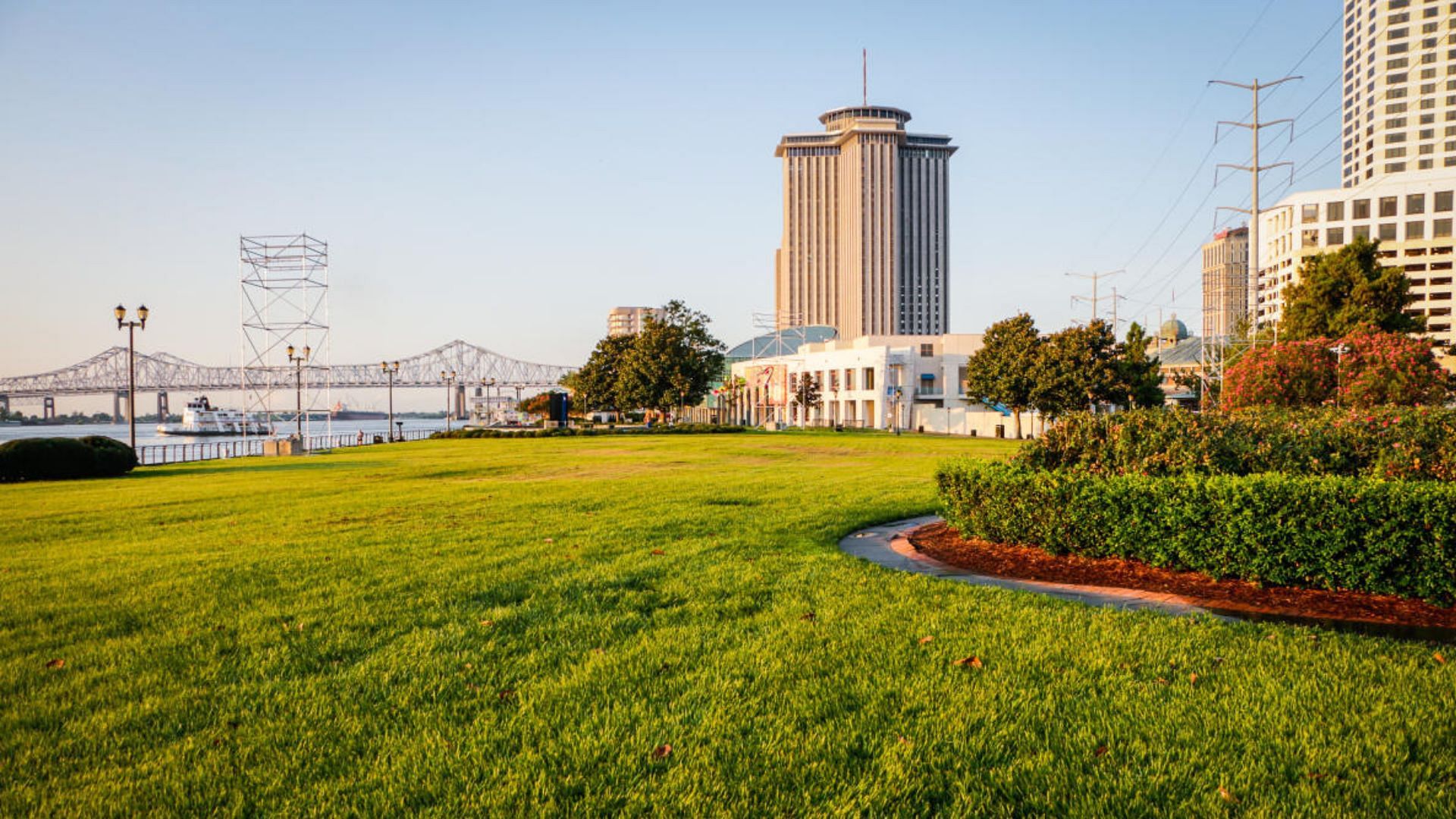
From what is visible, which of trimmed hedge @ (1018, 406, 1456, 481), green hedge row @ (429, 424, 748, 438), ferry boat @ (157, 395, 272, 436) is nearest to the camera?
trimmed hedge @ (1018, 406, 1456, 481)

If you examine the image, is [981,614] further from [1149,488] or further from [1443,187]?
[1443,187]

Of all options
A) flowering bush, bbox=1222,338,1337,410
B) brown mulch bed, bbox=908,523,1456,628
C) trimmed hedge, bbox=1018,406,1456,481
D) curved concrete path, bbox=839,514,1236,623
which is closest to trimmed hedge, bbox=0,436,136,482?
curved concrete path, bbox=839,514,1236,623

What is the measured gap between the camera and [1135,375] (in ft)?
182

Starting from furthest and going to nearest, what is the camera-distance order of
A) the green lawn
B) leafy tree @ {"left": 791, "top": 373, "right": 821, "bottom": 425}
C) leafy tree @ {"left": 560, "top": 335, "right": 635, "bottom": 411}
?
leafy tree @ {"left": 791, "top": 373, "right": 821, "bottom": 425}
leafy tree @ {"left": 560, "top": 335, "right": 635, "bottom": 411}
the green lawn

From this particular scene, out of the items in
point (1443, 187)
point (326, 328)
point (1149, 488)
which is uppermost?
point (1443, 187)

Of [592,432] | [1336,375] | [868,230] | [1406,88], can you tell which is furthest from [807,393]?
[1406,88]

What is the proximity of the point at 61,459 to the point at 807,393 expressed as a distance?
219 feet

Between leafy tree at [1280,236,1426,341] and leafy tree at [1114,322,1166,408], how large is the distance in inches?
367

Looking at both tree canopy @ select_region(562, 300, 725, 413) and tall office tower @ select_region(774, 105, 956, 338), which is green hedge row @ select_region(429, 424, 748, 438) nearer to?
tree canopy @ select_region(562, 300, 725, 413)

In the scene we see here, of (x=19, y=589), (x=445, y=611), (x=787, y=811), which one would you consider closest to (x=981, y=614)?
(x=787, y=811)

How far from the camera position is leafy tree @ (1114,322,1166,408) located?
50.8 meters

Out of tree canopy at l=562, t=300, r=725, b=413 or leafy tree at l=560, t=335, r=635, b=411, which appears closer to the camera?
tree canopy at l=562, t=300, r=725, b=413

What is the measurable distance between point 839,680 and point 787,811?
1.50m

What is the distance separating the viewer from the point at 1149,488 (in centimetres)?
791
